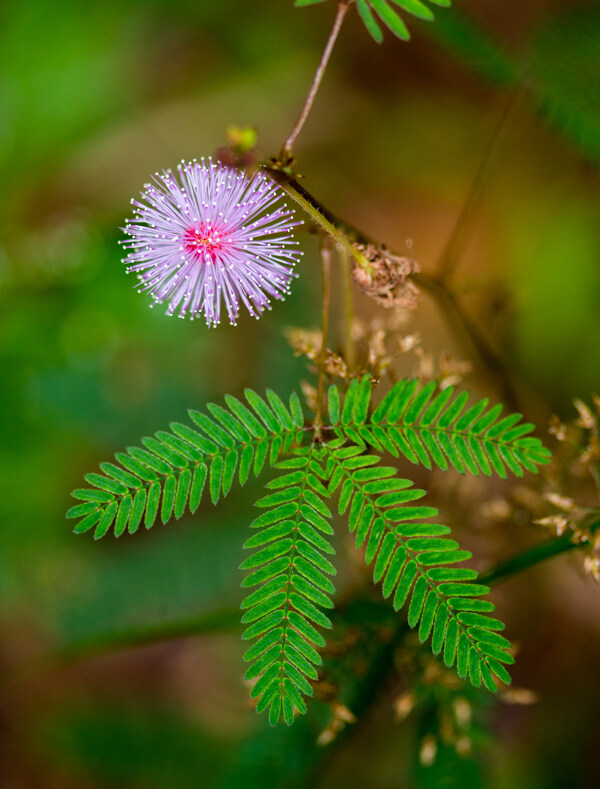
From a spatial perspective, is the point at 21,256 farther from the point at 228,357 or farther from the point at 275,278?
the point at 275,278

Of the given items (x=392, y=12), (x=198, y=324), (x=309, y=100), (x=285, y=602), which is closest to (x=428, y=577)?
(x=285, y=602)

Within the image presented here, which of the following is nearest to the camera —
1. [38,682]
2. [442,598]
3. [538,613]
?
[442,598]

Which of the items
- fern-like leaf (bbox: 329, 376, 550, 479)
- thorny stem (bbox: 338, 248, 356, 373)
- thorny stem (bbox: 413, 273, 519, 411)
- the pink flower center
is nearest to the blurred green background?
thorny stem (bbox: 413, 273, 519, 411)

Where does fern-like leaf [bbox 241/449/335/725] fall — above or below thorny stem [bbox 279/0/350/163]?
below

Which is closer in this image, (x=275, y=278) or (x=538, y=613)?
(x=275, y=278)

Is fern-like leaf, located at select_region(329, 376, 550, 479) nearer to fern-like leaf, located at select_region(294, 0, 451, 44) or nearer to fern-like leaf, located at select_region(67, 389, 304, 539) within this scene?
fern-like leaf, located at select_region(67, 389, 304, 539)

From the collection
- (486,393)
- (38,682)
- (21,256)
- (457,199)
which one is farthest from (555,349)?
(38,682)

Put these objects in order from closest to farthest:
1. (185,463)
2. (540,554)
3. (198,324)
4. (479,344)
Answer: (185,463), (540,554), (479,344), (198,324)

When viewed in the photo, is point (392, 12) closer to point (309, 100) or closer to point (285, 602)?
point (309, 100)
